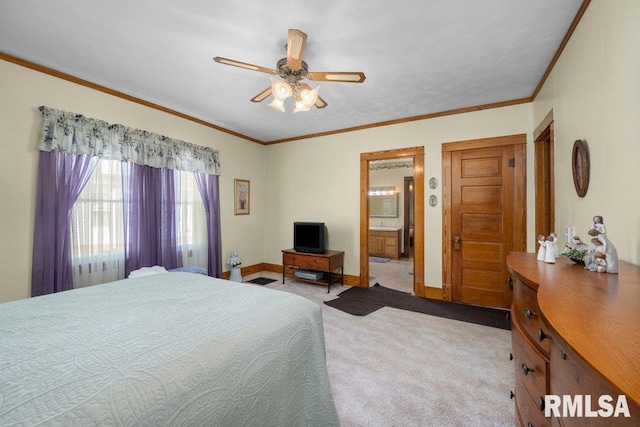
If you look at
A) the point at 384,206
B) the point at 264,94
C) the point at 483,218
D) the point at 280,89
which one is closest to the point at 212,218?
the point at 264,94

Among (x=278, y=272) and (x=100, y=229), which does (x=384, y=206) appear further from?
(x=100, y=229)

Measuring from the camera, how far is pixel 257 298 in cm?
161

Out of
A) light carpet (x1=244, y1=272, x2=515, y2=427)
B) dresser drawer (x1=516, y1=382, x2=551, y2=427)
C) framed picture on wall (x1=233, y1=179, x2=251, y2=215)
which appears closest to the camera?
dresser drawer (x1=516, y1=382, x2=551, y2=427)

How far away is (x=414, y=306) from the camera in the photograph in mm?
3596

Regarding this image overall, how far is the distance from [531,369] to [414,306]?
2577mm

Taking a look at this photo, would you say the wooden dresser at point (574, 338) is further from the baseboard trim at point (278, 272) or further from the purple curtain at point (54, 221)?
the purple curtain at point (54, 221)

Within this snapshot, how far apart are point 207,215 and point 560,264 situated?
424cm

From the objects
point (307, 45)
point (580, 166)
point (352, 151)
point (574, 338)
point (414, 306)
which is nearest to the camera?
point (574, 338)

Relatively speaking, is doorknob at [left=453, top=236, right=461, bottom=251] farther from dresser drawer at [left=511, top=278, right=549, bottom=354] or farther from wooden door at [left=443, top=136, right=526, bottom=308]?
dresser drawer at [left=511, top=278, right=549, bottom=354]

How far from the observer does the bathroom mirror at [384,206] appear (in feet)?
25.2

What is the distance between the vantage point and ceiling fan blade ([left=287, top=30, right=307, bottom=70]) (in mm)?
1840

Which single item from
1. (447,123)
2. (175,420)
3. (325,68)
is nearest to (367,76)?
(325,68)

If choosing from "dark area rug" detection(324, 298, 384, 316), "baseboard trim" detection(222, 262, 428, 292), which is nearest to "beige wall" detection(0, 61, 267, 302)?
"baseboard trim" detection(222, 262, 428, 292)

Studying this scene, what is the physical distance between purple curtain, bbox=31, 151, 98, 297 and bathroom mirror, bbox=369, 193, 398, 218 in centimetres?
669
